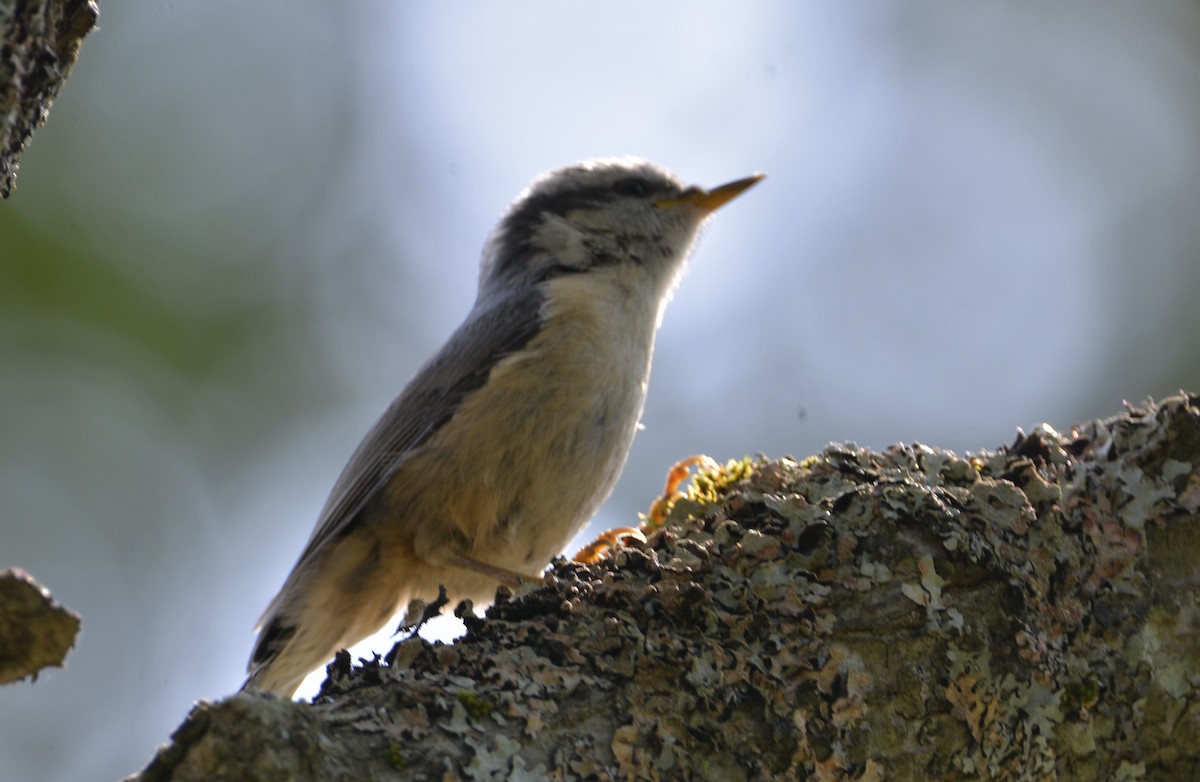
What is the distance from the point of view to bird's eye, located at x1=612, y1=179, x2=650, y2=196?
4625 millimetres

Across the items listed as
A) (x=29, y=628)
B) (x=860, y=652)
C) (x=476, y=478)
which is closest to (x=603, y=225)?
(x=476, y=478)

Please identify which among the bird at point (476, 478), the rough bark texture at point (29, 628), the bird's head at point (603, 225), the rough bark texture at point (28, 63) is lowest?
the rough bark texture at point (29, 628)

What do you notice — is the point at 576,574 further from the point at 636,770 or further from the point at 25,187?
the point at 25,187

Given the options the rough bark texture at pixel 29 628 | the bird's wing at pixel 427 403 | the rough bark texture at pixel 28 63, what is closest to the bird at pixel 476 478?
the bird's wing at pixel 427 403

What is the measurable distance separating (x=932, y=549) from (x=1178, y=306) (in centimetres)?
469

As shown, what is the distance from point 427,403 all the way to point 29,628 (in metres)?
2.40

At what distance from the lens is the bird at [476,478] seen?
11.2 feet

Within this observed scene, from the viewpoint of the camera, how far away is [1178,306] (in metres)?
6.09

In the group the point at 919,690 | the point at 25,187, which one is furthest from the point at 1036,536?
the point at 25,187

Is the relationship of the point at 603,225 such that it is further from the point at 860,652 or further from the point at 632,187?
the point at 860,652

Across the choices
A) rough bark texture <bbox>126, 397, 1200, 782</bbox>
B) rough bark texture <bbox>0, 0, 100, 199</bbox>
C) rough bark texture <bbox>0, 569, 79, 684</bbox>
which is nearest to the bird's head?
rough bark texture <bbox>126, 397, 1200, 782</bbox>

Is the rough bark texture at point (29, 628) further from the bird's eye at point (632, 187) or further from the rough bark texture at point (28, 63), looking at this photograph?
the bird's eye at point (632, 187)

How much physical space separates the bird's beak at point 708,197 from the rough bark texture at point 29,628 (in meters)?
3.48

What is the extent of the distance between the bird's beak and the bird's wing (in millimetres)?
904
